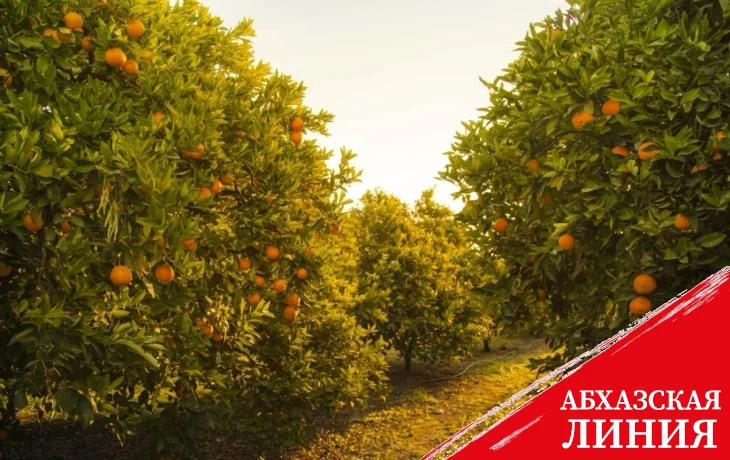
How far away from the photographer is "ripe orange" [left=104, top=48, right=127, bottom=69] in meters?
4.98

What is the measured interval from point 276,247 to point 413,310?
720cm

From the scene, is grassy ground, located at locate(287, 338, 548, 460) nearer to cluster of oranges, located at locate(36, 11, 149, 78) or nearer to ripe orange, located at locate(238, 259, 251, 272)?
ripe orange, located at locate(238, 259, 251, 272)

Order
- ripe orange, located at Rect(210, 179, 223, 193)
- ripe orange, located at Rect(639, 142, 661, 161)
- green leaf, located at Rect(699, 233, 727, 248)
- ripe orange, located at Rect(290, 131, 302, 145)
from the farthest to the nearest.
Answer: ripe orange, located at Rect(290, 131, 302, 145)
ripe orange, located at Rect(210, 179, 223, 193)
ripe orange, located at Rect(639, 142, 661, 161)
green leaf, located at Rect(699, 233, 727, 248)

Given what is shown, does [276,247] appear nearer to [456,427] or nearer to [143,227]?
[143,227]

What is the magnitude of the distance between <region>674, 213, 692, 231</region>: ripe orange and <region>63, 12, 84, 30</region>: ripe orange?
15.1 feet

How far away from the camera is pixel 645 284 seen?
13.9ft

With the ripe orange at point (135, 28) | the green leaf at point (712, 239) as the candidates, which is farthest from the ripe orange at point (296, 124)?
the green leaf at point (712, 239)

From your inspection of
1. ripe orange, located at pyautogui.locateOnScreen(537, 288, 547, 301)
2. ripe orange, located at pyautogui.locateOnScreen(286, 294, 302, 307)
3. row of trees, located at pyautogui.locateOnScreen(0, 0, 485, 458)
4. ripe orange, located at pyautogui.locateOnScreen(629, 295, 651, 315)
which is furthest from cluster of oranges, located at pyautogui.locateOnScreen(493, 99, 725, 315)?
ripe orange, located at pyautogui.locateOnScreen(286, 294, 302, 307)

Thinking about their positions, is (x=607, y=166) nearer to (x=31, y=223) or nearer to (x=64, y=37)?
(x=31, y=223)

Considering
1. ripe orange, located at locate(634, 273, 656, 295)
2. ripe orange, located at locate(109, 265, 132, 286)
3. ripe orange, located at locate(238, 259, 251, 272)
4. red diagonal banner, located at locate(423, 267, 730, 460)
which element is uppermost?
ripe orange, located at locate(238, 259, 251, 272)

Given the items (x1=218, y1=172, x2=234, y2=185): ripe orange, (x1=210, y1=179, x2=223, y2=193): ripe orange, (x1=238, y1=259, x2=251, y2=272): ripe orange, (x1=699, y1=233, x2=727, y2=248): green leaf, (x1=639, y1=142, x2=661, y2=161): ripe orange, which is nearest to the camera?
(x1=699, y1=233, x2=727, y2=248): green leaf

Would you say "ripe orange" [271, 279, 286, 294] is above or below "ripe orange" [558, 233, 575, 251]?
below

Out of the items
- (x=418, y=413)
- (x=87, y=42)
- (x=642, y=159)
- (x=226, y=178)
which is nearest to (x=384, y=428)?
(x=418, y=413)

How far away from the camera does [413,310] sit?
13.2m
